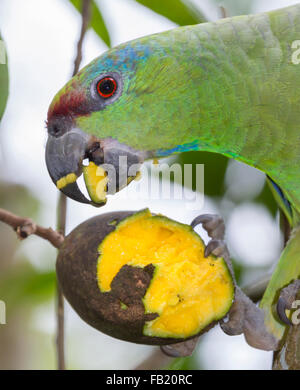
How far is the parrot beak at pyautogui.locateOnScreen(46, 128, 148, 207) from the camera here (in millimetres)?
1445

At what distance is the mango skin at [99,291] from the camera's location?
1211mm

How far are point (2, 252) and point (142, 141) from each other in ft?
4.77

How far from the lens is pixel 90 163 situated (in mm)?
1473

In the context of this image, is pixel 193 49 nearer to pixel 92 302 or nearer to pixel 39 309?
pixel 92 302

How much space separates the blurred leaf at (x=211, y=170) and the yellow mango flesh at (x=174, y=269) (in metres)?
0.46

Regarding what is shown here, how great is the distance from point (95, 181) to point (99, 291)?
0.37 metres

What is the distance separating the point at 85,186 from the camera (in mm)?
1477

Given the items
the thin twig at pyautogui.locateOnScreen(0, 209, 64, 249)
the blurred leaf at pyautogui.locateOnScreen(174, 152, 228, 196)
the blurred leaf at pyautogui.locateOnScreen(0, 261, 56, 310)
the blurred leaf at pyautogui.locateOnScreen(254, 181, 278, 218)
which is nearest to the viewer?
the thin twig at pyautogui.locateOnScreen(0, 209, 64, 249)

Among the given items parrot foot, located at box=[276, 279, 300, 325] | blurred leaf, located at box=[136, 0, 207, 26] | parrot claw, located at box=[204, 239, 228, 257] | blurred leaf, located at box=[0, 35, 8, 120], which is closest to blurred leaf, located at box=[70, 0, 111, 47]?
blurred leaf, located at box=[136, 0, 207, 26]

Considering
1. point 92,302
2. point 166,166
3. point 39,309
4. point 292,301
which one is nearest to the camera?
point 92,302

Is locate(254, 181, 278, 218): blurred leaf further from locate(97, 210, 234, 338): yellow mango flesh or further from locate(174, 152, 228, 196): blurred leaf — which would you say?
locate(97, 210, 234, 338): yellow mango flesh
